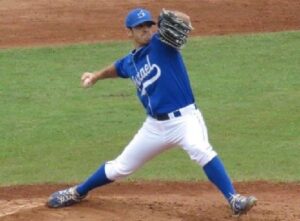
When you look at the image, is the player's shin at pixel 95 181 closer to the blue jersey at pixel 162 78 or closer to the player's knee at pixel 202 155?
the blue jersey at pixel 162 78

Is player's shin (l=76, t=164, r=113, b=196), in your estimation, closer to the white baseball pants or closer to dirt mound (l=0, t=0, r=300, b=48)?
the white baseball pants

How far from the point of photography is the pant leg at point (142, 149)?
7691 mm

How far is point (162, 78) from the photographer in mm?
7531

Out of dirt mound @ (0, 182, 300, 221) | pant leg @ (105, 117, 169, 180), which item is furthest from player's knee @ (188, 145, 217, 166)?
dirt mound @ (0, 182, 300, 221)

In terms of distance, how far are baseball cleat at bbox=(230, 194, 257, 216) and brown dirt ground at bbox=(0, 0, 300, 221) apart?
30 centimetres

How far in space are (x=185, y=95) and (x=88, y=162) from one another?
129 inches

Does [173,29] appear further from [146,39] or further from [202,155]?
[202,155]

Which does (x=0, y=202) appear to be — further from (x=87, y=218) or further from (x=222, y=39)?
(x=222, y=39)

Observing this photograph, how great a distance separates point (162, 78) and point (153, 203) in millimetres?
1402

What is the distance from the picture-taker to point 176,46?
24.6ft

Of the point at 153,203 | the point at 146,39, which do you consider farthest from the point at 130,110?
the point at 146,39

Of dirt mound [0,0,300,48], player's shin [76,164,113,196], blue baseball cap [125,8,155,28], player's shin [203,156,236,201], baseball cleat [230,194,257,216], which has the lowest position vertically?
baseball cleat [230,194,257,216]

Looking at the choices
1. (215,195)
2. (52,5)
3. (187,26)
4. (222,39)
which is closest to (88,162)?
(215,195)

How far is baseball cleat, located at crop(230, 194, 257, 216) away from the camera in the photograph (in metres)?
7.42
